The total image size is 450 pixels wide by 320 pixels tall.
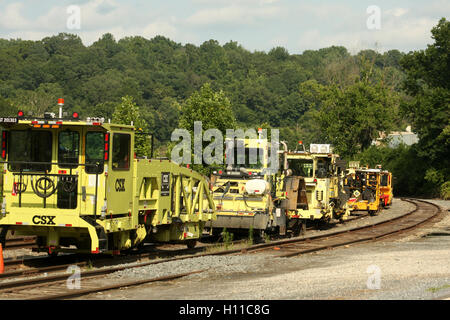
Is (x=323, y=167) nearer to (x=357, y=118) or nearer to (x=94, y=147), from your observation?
(x=94, y=147)

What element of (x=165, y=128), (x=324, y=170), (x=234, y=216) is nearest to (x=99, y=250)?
(x=234, y=216)

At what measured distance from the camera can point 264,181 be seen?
76.2 feet

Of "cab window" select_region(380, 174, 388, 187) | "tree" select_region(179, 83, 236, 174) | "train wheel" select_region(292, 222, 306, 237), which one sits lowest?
"train wheel" select_region(292, 222, 306, 237)

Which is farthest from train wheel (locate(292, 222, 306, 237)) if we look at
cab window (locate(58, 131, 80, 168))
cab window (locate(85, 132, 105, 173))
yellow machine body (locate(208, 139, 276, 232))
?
cab window (locate(58, 131, 80, 168))

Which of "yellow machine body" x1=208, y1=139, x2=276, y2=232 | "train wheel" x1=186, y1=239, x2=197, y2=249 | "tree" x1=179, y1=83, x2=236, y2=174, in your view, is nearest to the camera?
"train wheel" x1=186, y1=239, x2=197, y2=249

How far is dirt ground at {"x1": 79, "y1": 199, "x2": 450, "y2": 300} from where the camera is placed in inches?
513

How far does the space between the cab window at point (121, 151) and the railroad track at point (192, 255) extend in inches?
91.0

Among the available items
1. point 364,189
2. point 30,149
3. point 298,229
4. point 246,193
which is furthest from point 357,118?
point 30,149

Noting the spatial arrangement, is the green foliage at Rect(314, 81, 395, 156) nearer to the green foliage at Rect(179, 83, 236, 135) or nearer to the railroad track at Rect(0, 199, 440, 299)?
the green foliage at Rect(179, 83, 236, 135)

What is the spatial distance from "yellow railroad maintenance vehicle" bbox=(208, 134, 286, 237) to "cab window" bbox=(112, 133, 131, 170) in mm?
6433

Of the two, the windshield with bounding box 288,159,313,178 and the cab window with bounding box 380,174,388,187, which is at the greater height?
the windshield with bounding box 288,159,313,178

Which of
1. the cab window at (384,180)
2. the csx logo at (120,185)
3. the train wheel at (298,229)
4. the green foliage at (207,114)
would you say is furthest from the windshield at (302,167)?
the green foliage at (207,114)

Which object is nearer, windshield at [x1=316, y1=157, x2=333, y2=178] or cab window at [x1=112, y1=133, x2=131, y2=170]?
cab window at [x1=112, y1=133, x2=131, y2=170]

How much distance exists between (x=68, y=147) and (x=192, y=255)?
196 inches
